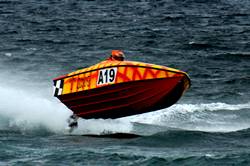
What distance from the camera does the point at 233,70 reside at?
36.1 metres

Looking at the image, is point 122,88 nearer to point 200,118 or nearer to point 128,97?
point 128,97

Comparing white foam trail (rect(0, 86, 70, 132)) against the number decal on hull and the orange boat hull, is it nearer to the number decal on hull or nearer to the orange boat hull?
the orange boat hull

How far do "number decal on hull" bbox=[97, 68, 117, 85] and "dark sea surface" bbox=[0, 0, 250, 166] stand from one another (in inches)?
72.7

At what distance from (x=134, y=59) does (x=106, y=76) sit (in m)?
16.9

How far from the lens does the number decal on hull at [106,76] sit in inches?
834

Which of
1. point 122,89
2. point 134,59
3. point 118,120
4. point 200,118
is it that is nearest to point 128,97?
point 122,89

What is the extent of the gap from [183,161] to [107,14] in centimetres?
4108

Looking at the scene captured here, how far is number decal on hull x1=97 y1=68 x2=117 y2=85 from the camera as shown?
21172mm

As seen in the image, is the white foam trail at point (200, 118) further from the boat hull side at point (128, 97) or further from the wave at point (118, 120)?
the boat hull side at point (128, 97)

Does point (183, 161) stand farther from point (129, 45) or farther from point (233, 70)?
point (129, 45)

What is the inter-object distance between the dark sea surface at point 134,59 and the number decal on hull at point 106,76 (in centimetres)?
185

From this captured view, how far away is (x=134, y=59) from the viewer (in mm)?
38062

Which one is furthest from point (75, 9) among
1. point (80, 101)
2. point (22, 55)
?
point (80, 101)

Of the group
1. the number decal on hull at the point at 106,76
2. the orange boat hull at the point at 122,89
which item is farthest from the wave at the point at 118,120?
the number decal on hull at the point at 106,76
